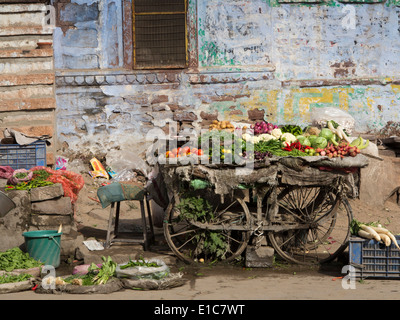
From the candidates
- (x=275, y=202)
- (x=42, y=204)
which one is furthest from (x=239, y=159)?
(x=42, y=204)

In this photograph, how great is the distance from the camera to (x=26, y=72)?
1153 cm

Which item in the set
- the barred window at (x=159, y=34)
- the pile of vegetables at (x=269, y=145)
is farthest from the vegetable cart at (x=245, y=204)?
the barred window at (x=159, y=34)

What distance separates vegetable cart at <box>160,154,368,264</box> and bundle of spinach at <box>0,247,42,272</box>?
1.70 m

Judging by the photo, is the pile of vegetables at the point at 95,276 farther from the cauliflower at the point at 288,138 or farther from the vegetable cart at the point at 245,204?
the cauliflower at the point at 288,138

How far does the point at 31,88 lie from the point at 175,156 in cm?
537

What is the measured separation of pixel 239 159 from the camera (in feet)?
23.2

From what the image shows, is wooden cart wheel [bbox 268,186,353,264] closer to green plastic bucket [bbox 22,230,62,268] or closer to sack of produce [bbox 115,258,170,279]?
sack of produce [bbox 115,258,170,279]

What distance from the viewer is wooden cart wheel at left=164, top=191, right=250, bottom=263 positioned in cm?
727

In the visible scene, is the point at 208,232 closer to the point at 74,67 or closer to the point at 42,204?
the point at 42,204

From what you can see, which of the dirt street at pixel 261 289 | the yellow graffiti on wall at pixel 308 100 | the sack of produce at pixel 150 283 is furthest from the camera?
the yellow graffiti on wall at pixel 308 100

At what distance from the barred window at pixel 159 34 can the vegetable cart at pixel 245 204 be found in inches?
193

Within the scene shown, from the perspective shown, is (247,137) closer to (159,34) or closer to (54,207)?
(54,207)

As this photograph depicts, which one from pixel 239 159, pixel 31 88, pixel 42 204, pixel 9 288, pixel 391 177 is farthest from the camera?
pixel 31 88

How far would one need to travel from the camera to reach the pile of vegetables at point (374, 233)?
657 centimetres
